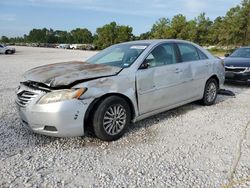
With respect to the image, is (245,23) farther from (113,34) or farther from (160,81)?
(160,81)

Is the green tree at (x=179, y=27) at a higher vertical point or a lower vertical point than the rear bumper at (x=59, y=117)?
higher

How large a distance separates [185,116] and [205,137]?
44.8 inches

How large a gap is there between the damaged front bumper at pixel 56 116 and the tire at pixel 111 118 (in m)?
0.21

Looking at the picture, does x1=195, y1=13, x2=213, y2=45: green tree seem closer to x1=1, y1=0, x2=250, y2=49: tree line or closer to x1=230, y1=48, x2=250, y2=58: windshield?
x1=1, y1=0, x2=250, y2=49: tree line

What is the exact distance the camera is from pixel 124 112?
4.36 metres

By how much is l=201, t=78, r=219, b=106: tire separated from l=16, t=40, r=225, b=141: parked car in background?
1.92ft

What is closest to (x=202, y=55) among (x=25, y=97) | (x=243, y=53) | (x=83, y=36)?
(x=25, y=97)

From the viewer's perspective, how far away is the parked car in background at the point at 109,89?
386 centimetres

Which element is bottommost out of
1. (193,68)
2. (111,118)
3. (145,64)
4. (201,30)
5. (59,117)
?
(111,118)

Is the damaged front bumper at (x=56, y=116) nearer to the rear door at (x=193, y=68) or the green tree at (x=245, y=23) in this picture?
the rear door at (x=193, y=68)

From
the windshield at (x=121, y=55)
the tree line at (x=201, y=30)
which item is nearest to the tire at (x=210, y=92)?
the windshield at (x=121, y=55)

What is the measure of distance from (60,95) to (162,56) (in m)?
2.13

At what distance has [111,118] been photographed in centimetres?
420

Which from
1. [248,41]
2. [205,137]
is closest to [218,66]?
[205,137]
